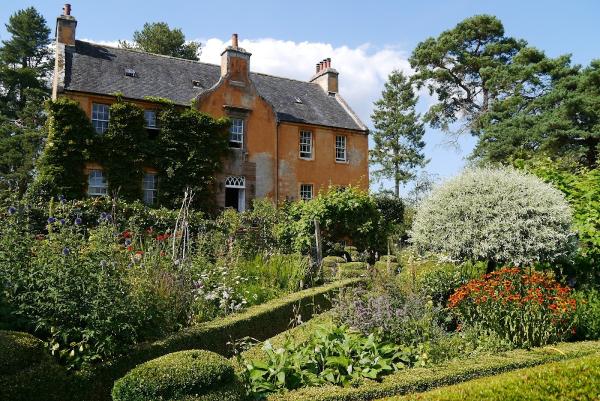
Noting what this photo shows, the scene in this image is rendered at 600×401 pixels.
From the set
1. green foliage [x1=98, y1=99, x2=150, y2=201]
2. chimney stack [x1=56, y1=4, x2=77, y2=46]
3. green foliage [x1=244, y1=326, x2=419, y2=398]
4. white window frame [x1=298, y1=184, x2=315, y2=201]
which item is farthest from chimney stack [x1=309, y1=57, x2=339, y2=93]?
green foliage [x1=244, y1=326, x2=419, y2=398]

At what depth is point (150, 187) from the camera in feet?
69.2

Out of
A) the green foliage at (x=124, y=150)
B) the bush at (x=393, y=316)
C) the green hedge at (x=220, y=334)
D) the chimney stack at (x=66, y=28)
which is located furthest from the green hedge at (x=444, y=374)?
the chimney stack at (x=66, y=28)

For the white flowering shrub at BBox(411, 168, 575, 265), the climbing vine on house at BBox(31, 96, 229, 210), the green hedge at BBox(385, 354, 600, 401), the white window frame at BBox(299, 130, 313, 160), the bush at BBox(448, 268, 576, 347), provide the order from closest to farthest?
the green hedge at BBox(385, 354, 600, 401)
the bush at BBox(448, 268, 576, 347)
the white flowering shrub at BBox(411, 168, 575, 265)
the climbing vine on house at BBox(31, 96, 229, 210)
the white window frame at BBox(299, 130, 313, 160)

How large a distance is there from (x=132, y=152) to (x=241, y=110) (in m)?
5.31

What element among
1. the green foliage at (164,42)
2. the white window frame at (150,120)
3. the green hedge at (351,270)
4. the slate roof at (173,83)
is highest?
the green foliage at (164,42)

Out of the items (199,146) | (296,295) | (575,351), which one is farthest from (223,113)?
(575,351)

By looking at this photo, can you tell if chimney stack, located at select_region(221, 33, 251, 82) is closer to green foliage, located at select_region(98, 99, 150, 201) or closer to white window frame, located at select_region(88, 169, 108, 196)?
green foliage, located at select_region(98, 99, 150, 201)

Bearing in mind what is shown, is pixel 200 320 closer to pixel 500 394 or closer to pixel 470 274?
pixel 500 394

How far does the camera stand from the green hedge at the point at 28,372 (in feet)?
15.8

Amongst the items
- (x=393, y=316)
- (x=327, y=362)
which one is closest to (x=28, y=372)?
(x=327, y=362)

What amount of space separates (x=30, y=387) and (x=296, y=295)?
5.49 metres

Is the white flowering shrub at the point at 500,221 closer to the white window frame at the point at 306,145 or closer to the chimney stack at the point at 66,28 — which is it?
the white window frame at the point at 306,145

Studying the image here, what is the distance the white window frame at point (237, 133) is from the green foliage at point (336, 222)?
7564 mm

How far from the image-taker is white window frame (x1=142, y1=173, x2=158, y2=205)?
2097cm
